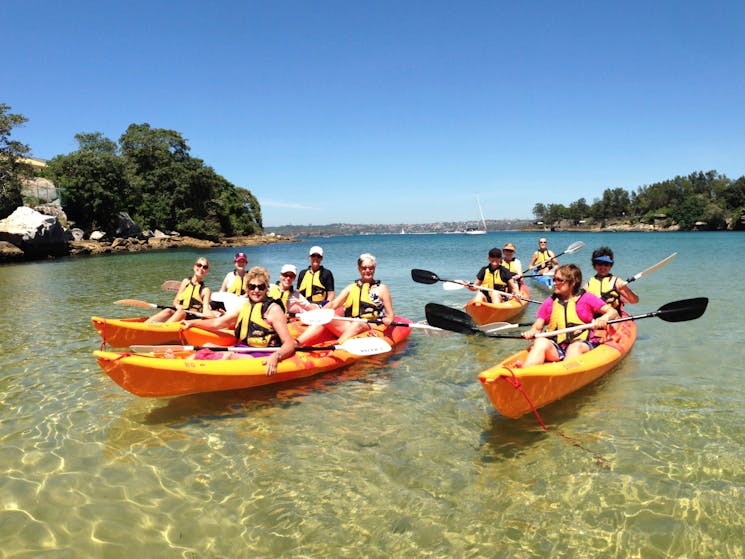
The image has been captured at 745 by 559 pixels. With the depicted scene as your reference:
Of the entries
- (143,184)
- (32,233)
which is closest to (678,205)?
(143,184)

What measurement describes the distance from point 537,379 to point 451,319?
1460mm

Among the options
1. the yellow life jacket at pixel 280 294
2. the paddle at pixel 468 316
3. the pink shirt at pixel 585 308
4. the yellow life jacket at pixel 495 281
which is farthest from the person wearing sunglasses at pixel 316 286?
the pink shirt at pixel 585 308

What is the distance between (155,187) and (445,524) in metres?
56.3

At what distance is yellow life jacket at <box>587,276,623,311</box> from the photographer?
6.84 meters

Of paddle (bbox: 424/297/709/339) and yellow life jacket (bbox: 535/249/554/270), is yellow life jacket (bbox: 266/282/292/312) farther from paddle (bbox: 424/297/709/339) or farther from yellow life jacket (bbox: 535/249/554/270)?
yellow life jacket (bbox: 535/249/554/270)

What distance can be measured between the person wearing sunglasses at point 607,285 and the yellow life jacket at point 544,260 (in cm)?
686

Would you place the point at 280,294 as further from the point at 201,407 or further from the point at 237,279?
the point at 201,407

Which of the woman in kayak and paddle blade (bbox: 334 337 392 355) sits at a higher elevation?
the woman in kayak

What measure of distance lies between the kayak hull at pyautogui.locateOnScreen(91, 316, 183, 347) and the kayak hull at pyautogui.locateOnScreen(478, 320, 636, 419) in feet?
16.0

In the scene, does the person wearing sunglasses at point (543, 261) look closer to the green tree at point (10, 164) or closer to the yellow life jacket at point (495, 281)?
the yellow life jacket at point (495, 281)

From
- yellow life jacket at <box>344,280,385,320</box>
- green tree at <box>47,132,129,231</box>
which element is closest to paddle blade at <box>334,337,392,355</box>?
yellow life jacket at <box>344,280,385,320</box>

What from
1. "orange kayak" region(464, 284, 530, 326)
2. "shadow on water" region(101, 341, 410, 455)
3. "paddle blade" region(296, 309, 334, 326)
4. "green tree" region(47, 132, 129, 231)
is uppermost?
"green tree" region(47, 132, 129, 231)

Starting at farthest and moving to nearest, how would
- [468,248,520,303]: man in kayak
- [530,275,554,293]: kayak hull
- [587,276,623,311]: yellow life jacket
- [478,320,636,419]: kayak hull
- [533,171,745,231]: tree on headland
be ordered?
[533,171,745,231]: tree on headland
[530,275,554,293]: kayak hull
[468,248,520,303]: man in kayak
[587,276,623,311]: yellow life jacket
[478,320,636,419]: kayak hull

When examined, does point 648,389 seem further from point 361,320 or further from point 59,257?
point 59,257
